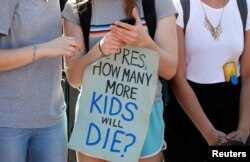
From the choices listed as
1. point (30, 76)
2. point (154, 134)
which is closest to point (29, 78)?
point (30, 76)

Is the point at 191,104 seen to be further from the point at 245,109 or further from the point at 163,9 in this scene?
the point at 163,9

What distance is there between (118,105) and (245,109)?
32.0 inches

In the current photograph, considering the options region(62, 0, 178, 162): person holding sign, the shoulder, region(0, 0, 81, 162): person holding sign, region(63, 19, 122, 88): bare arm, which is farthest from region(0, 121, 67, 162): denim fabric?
the shoulder

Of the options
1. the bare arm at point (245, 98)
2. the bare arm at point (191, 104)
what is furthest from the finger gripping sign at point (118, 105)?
the bare arm at point (245, 98)

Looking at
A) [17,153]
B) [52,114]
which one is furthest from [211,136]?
[17,153]

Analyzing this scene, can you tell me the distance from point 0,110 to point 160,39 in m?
0.85

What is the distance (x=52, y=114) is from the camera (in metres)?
2.34

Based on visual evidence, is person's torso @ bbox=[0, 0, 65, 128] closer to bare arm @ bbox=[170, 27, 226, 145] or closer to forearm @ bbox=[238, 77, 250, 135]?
bare arm @ bbox=[170, 27, 226, 145]

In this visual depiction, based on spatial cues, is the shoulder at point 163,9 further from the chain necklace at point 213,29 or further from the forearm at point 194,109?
the forearm at point 194,109

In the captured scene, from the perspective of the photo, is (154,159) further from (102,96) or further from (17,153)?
(17,153)

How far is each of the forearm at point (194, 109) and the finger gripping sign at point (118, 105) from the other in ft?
1.27

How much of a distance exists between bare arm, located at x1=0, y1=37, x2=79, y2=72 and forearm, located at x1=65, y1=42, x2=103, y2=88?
69mm

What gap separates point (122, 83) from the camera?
2.21 meters

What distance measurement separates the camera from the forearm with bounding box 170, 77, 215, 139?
8.26 feet
